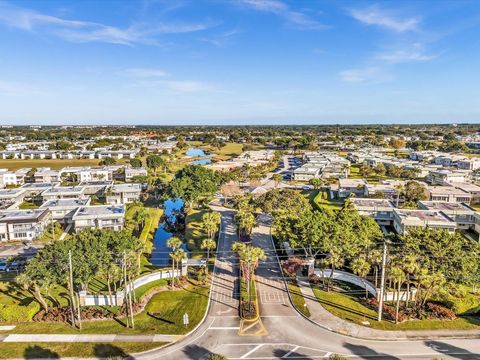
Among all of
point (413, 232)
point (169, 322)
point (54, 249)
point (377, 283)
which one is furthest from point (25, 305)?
point (413, 232)

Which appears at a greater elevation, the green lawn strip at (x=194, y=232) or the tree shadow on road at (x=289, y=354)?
the green lawn strip at (x=194, y=232)

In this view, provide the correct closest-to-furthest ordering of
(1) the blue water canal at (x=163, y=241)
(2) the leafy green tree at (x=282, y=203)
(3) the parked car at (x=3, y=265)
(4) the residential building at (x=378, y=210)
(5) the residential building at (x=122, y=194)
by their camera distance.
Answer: (3) the parked car at (x=3, y=265) < (1) the blue water canal at (x=163, y=241) < (2) the leafy green tree at (x=282, y=203) < (4) the residential building at (x=378, y=210) < (5) the residential building at (x=122, y=194)

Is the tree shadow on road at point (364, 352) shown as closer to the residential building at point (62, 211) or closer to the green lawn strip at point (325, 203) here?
the green lawn strip at point (325, 203)

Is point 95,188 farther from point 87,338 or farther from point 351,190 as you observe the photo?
point 351,190

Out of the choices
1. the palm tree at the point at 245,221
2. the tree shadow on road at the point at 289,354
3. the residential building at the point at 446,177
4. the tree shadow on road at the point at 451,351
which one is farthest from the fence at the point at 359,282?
the residential building at the point at 446,177

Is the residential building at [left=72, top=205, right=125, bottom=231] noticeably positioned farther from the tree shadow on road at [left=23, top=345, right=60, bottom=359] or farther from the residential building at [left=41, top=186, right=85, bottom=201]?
the tree shadow on road at [left=23, top=345, right=60, bottom=359]

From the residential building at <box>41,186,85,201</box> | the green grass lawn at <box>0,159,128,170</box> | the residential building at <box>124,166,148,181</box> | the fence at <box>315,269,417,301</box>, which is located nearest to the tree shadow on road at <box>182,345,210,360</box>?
the fence at <box>315,269,417,301</box>

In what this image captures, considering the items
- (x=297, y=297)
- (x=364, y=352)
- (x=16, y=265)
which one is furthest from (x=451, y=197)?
(x=16, y=265)

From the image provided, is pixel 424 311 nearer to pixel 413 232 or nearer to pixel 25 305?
pixel 413 232
